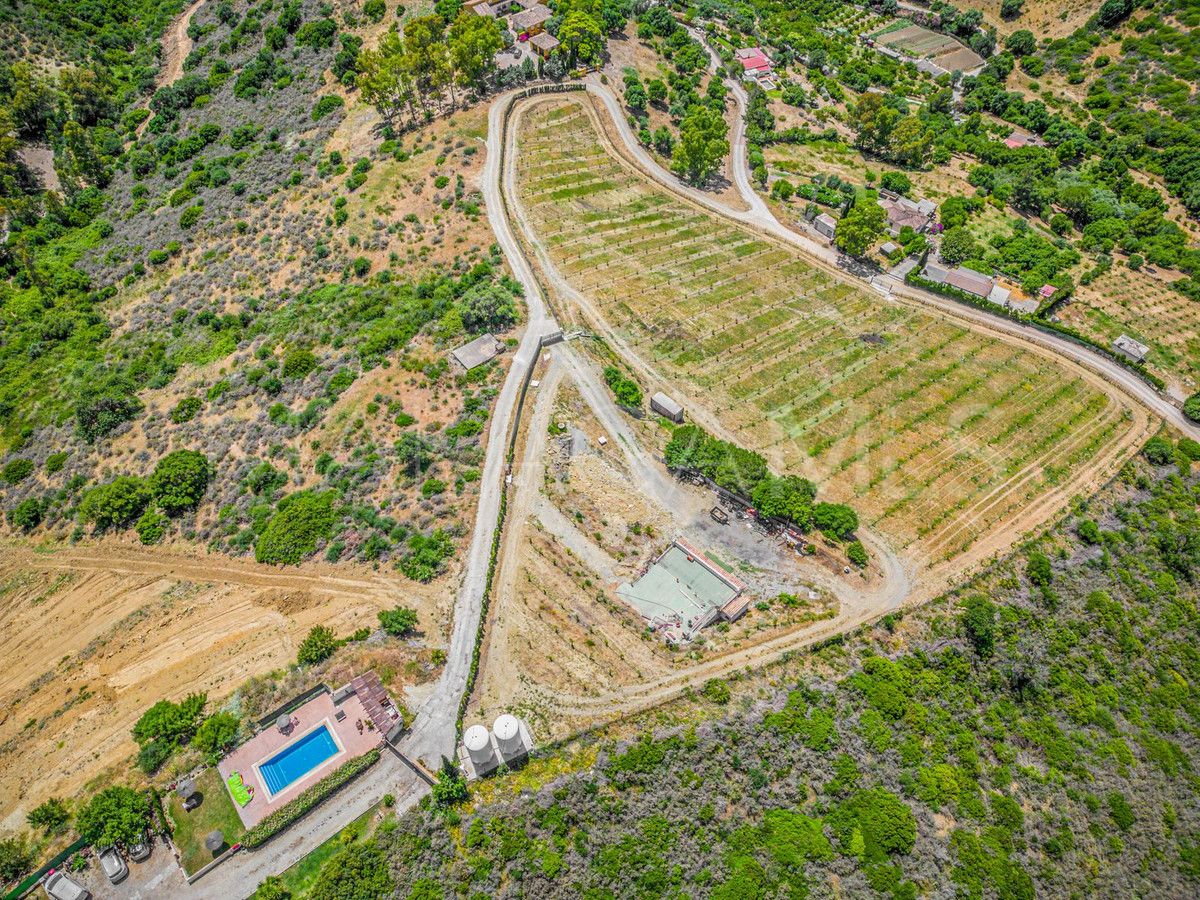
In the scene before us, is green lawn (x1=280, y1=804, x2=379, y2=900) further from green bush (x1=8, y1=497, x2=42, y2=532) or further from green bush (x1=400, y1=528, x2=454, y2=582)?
green bush (x1=8, y1=497, x2=42, y2=532)

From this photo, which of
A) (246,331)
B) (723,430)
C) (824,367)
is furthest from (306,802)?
(824,367)

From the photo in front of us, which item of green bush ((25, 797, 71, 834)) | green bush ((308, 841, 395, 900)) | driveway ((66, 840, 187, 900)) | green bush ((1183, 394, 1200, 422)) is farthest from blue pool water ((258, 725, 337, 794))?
green bush ((1183, 394, 1200, 422))

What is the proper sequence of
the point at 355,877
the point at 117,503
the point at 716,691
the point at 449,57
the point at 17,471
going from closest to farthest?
the point at 355,877 → the point at 716,691 → the point at 117,503 → the point at 17,471 → the point at 449,57

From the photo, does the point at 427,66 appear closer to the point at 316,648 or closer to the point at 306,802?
the point at 316,648

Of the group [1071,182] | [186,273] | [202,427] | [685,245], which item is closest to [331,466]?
[202,427]

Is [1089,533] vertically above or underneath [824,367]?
underneath
